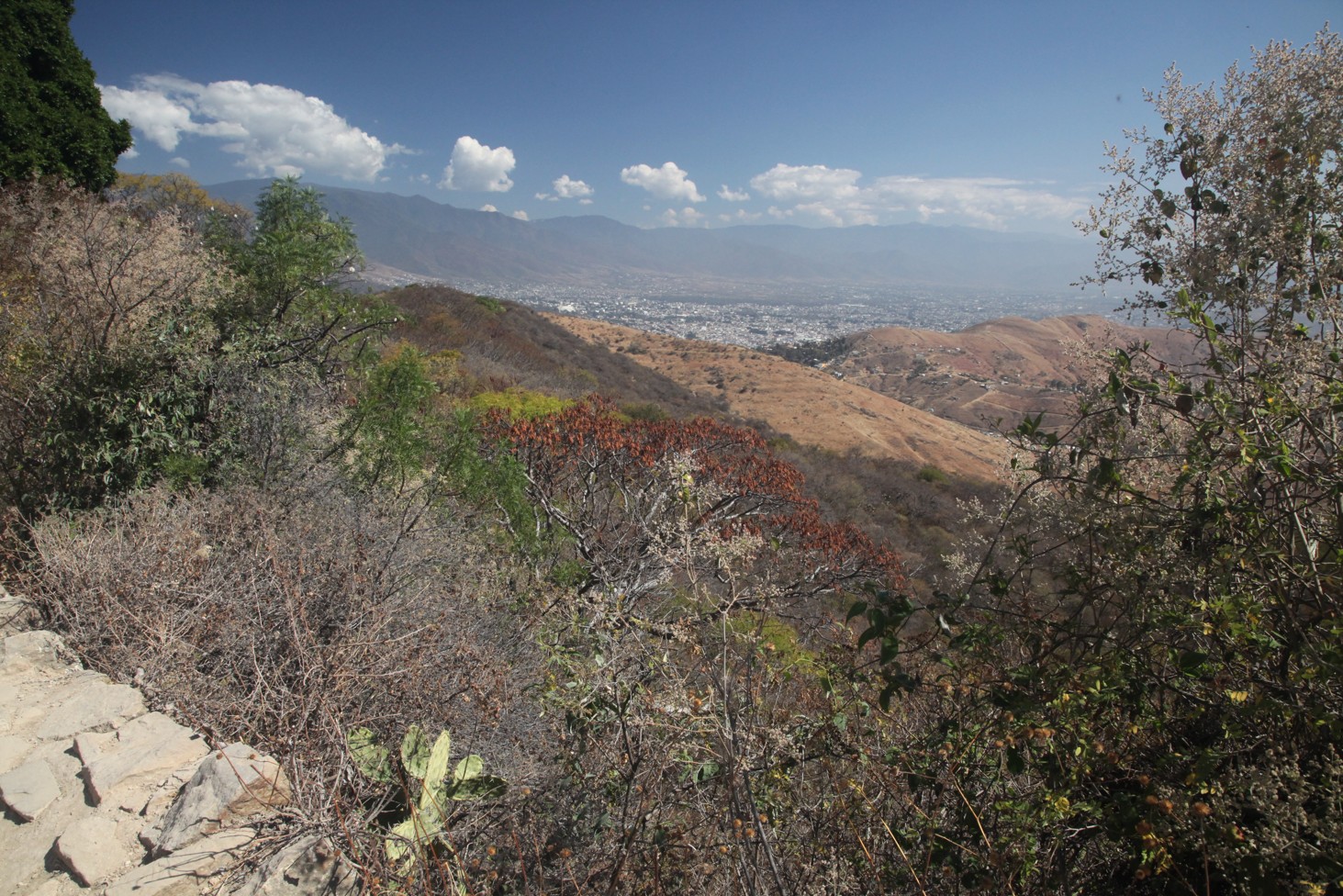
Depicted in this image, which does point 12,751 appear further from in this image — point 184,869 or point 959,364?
point 959,364

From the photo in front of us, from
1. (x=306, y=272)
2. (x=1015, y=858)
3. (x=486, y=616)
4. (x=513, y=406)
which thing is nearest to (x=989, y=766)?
(x=1015, y=858)

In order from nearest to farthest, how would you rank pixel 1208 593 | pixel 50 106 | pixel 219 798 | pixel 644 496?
pixel 1208 593
pixel 219 798
pixel 644 496
pixel 50 106

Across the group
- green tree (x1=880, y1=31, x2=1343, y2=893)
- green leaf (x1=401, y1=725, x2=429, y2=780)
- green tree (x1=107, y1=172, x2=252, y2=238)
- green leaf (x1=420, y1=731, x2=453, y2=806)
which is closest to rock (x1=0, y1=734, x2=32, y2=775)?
green leaf (x1=401, y1=725, x2=429, y2=780)

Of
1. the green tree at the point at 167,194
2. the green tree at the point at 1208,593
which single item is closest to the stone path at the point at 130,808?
the green tree at the point at 1208,593

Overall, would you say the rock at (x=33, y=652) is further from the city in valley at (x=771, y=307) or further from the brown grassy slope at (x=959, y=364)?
the city in valley at (x=771, y=307)

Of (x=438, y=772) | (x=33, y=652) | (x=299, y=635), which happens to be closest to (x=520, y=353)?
(x=33, y=652)

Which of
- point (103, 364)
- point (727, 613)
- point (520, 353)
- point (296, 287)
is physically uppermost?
point (296, 287)

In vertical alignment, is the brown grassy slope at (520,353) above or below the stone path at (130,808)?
above
